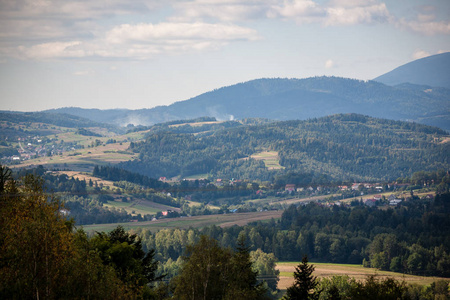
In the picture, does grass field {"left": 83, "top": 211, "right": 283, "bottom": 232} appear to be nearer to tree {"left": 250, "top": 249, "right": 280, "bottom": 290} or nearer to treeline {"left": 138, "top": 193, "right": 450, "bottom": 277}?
treeline {"left": 138, "top": 193, "right": 450, "bottom": 277}

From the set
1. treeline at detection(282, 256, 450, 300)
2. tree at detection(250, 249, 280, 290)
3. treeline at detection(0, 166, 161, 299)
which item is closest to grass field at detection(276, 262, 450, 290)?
tree at detection(250, 249, 280, 290)

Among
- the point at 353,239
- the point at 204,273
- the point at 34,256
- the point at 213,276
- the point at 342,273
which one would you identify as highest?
the point at 34,256

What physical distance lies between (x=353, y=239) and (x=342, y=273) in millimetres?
36032

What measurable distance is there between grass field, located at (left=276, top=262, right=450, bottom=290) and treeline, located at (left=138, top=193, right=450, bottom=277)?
6219mm

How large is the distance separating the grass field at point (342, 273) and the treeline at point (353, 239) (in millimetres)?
6219

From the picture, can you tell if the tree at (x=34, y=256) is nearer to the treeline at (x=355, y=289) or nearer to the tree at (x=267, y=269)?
the treeline at (x=355, y=289)

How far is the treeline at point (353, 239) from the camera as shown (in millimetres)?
135875

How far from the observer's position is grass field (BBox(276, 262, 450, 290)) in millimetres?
112125

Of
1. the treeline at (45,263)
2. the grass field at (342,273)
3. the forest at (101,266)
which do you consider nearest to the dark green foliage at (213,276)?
the forest at (101,266)

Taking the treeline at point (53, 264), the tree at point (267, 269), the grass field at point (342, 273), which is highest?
the treeline at point (53, 264)

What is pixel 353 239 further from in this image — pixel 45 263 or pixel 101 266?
pixel 45 263

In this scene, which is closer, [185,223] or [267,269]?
[267,269]

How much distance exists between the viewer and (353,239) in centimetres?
15450

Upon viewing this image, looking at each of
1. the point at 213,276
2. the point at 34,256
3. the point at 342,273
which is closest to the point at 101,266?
the point at 34,256
